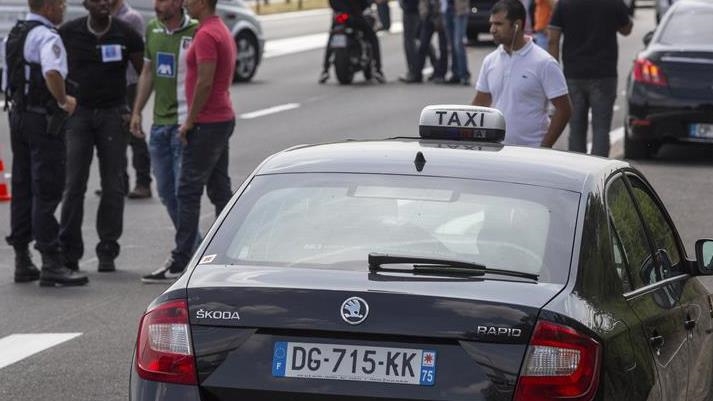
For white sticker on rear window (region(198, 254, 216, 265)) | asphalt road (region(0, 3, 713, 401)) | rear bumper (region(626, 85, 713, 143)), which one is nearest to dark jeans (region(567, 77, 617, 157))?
asphalt road (region(0, 3, 713, 401))

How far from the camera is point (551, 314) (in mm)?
4535

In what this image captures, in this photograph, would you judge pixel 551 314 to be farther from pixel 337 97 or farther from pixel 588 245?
pixel 337 97

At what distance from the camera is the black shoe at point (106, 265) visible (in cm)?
1079

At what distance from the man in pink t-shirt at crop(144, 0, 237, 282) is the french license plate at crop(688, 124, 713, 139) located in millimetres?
6212

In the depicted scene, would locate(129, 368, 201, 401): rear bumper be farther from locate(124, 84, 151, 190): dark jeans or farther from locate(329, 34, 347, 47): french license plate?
locate(329, 34, 347, 47): french license plate

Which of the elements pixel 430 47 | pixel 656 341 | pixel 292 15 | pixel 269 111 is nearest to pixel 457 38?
pixel 430 47

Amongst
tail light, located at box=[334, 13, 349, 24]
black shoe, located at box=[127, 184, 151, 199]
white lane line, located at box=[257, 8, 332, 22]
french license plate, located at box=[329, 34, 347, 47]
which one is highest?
black shoe, located at box=[127, 184, 151, 199]

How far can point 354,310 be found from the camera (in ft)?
15.0

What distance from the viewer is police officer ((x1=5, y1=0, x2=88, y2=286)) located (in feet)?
32.8

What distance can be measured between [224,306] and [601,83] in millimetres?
9268

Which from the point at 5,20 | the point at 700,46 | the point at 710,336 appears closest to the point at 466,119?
the point at 710,336

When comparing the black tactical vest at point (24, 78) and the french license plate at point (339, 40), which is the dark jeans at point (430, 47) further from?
the black tactical vest at point (24, 78)

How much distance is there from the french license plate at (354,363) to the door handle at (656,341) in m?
0.93

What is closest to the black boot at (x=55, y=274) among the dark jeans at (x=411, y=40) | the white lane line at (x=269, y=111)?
the white lane line at (x=269, y=111)
